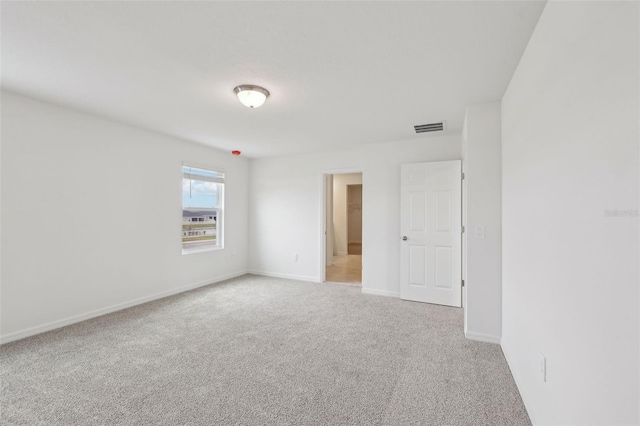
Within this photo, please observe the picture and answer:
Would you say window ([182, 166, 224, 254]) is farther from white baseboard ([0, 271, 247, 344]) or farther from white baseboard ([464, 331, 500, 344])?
white baseboard ([464, 331, 500, 344])

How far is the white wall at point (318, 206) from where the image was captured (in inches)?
173

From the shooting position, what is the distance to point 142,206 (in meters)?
3.92

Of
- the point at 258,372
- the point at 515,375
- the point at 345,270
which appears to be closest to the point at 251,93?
the point at 258,372

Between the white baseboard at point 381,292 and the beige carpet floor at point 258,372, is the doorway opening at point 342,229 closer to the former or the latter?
the white baseboard at point 381,292

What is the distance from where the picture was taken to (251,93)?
2.56 m

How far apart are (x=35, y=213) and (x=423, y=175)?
15.1 ft

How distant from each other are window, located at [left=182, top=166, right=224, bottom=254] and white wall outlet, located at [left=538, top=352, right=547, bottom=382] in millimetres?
4545

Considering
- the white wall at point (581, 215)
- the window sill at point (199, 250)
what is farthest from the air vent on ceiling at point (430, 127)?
the window sill at point (199, 250)

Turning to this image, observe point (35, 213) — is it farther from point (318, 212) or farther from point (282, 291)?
point (318, 212)

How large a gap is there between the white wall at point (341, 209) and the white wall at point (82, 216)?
15.0 ft

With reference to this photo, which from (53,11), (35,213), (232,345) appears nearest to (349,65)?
(53,11)

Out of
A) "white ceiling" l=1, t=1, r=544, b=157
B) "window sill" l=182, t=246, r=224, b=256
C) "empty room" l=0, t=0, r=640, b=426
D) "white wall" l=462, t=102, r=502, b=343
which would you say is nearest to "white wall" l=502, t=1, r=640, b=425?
"empty room" l=0, t=0, r=640, b=426

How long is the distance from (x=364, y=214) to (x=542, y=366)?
10.7 feet

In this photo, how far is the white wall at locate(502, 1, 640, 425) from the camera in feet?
2.90
